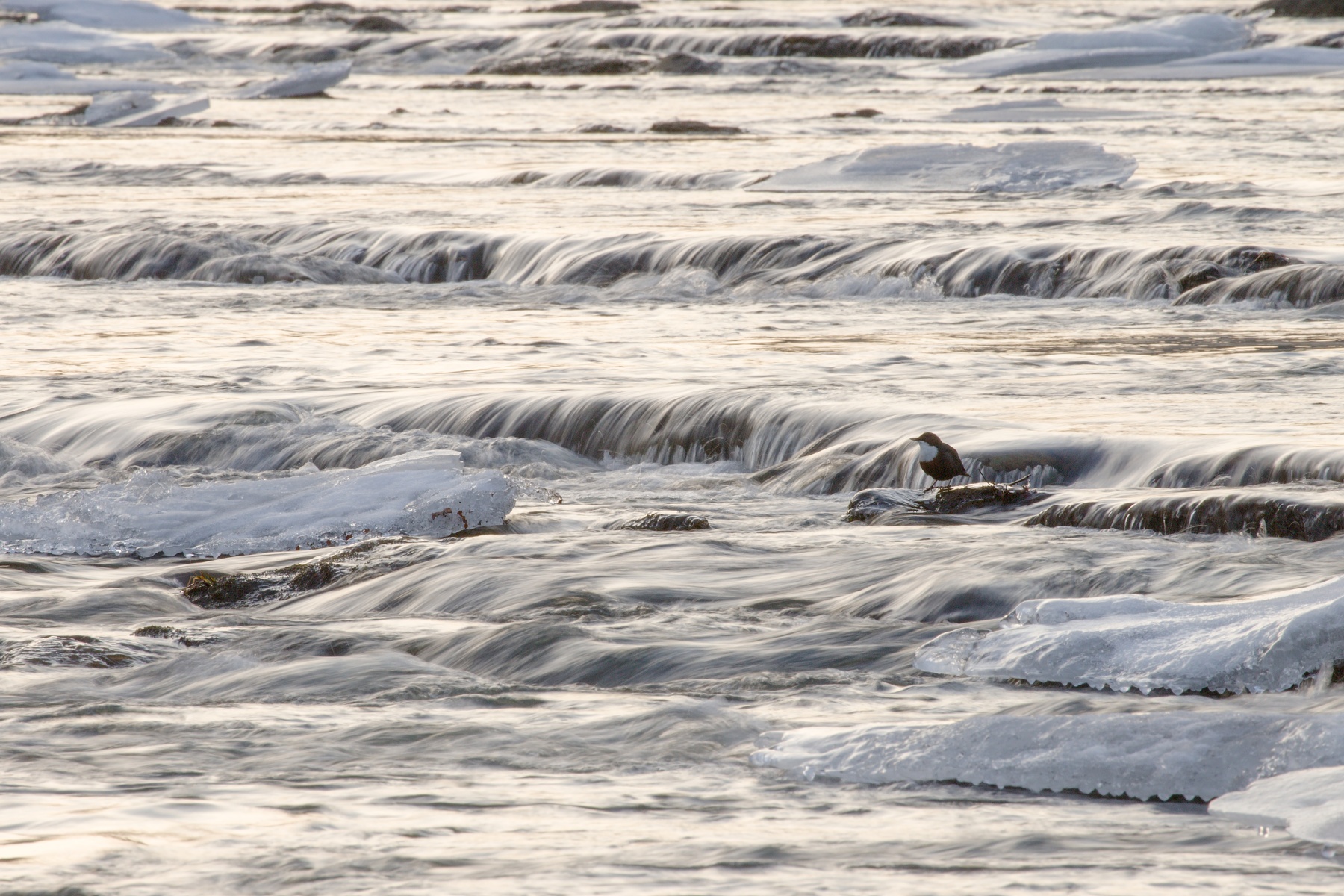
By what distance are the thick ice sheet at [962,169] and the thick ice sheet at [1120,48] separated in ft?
47.9

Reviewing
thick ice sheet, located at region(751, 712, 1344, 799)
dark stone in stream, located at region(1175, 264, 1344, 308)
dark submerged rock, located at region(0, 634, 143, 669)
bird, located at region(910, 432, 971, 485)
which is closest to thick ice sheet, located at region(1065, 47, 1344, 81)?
dark stone in stream, located at region(1175, 264, 1344, 308)

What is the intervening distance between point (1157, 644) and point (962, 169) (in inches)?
528

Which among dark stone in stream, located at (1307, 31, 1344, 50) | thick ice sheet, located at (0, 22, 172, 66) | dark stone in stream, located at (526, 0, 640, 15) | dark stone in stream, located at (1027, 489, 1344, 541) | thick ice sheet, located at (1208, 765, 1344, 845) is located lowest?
dark stone in stream, located at (1027, 489, 1344, 541)

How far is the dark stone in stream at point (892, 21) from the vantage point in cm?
4353

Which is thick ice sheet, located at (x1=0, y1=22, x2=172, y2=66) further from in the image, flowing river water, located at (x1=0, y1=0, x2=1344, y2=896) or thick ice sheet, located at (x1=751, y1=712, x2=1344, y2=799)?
thick ice sheet, located at (x1=751, y1=712, x2=1344, y2=799)

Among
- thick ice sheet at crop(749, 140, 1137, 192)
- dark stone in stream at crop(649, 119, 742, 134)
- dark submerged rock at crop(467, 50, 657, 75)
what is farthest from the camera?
dark submerged rock at crop(467, 50, 657, 75)

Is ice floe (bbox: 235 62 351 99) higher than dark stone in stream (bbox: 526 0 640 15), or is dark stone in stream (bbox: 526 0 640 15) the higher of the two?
dark stone in stream (bbox: 526 0 640 15)

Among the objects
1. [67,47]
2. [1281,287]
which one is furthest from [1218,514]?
[67,47]

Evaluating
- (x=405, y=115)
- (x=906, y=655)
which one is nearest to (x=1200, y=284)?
(x=906, y=655)

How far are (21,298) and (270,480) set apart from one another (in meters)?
7.04

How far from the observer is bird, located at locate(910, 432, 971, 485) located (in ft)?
22.5

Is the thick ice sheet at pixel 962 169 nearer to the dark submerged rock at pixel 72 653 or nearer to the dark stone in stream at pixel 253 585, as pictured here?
the dark stone in stream at pixel 253 585

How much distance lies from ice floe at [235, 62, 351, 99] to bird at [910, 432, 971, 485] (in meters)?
25.8

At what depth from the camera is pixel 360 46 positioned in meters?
43.7
